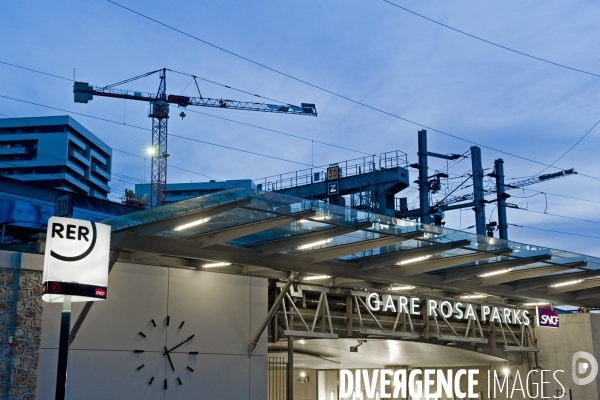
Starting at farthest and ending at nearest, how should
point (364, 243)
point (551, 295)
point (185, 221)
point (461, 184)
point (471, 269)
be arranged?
point (461, 184) → point (551, 295) → point (471, 269) → point (364, 243) → point (185, 221)

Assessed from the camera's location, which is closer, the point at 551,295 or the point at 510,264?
the point at 510,264

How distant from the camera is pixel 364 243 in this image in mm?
15695

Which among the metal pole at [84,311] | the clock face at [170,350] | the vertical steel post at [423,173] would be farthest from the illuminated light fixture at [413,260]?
the vertical steel post at [423,173]

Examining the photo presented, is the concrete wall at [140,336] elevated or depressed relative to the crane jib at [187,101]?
depressed

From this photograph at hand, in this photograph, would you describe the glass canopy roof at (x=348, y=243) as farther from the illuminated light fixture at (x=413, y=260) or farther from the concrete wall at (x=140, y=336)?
the concrete wall at (x=140, y=336)

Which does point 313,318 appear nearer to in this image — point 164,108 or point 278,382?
point 278,382

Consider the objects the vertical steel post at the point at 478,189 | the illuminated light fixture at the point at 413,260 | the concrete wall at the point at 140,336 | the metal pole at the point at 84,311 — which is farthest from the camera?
the vertical steel post at the point at 478,189

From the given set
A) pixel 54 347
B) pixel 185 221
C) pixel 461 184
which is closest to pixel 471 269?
pixel 185 221

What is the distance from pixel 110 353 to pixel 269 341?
4.73 metres

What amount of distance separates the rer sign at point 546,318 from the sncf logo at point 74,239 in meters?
18.1

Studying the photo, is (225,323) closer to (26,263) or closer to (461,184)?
(26,263)

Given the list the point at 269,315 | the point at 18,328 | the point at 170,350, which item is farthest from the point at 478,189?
the point at 18,328

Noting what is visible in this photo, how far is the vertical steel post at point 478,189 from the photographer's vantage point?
5622cm

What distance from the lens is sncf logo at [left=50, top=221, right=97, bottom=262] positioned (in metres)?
10.4
